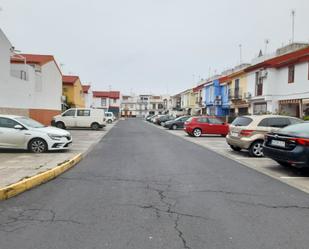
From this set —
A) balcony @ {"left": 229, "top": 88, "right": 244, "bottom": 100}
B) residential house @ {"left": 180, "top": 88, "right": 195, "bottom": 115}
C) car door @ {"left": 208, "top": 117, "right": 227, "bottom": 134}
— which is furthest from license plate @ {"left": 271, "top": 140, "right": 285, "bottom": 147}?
residential house @ {"left": 180, "top": 88, "right": 195, "bottom": 115}

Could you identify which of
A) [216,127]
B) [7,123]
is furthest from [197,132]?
[7,123]

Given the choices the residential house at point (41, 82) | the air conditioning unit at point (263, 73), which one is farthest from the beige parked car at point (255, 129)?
the air conditioning unit at point (263, 73)

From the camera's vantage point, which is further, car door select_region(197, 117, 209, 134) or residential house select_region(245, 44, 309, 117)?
residential house select_region(245, 44, 309, 117)

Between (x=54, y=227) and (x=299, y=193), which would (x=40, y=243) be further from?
(x=299, y=193)

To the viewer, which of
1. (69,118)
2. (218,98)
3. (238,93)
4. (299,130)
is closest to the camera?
(299,130)

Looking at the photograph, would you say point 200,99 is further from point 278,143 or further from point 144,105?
point 144,105

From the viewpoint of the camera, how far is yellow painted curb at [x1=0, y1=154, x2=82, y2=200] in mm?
6281

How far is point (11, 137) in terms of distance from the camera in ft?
40.3

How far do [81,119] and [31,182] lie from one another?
23.3m

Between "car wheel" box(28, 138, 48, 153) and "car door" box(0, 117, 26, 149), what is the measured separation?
A: 1.04 ft

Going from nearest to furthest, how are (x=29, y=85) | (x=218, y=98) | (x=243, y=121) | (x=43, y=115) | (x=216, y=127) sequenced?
(x=243, y=121)
(x=29, y=85)
(x=216, y=127)
(x=43, y=115)
(x=218, y=98)

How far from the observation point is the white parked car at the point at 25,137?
1229 centimetres

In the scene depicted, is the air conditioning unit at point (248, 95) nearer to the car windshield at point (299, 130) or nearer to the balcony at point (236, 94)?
the balcony at point (236, 94)

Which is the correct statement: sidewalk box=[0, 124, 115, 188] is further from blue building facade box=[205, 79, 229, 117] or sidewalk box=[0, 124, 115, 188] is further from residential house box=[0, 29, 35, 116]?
blue building facade box=[205, 79, 229, 117]
